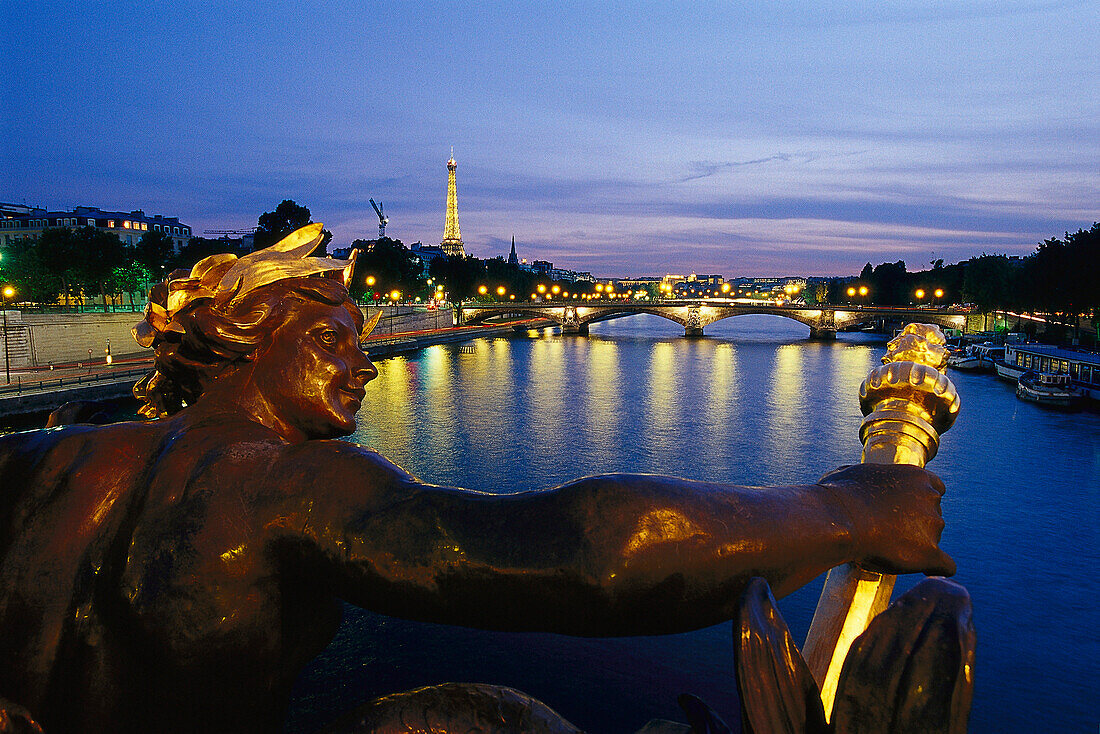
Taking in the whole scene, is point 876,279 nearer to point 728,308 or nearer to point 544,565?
point 728,308

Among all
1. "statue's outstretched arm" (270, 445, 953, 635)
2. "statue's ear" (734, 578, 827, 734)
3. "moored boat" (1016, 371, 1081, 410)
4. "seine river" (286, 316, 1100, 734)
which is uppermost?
"statue's outstretched arm" (270, 445, 953, 635)

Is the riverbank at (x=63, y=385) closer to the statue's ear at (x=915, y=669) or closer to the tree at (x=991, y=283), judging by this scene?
the statue's ear at (x=915, y=669)

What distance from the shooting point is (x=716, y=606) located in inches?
44.3

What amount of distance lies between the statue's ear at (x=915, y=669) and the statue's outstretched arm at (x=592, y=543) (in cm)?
14

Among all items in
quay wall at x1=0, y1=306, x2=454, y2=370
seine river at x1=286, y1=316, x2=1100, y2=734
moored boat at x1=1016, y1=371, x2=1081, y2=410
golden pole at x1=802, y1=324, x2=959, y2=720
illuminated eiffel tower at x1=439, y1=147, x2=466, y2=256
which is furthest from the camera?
illuminated eiffel tower at x1=439, y1=147, x2=466, y2=256

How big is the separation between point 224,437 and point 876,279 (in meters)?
104

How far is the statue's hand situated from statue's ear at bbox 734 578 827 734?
0.78 ft

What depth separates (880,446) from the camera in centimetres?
167

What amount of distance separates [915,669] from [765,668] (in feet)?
0.70

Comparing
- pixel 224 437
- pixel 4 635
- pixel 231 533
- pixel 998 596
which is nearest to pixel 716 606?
pixel 231 533

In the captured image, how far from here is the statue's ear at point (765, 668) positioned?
1.06 meters

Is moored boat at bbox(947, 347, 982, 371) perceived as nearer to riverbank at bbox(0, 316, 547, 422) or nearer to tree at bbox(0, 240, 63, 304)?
riverbank at bbox(0, 316, 547, 422)

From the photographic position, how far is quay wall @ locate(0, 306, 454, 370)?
110 ft

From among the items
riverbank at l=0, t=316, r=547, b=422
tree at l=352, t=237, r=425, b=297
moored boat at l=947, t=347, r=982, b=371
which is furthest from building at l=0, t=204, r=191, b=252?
moored boat at l=947, t=347, r=982, b=371
